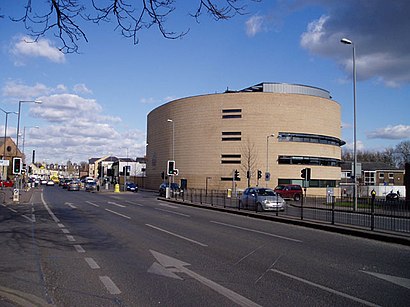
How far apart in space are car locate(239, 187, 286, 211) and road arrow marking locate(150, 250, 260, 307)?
1367 cm

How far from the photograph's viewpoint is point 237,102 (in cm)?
7744

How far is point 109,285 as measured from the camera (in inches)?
288

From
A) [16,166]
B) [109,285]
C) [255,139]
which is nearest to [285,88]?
[255,139]

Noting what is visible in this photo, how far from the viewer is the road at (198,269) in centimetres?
659

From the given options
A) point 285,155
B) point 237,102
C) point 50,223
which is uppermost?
point 237,102

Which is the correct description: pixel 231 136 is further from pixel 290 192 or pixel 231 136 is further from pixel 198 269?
pixel 198 269

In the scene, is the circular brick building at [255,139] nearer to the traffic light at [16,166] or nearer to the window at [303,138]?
the window at [303,138]

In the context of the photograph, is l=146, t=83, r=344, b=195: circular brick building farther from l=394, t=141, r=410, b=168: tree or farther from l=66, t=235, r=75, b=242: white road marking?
l=66, t=235, r=75, b=242: white road marking

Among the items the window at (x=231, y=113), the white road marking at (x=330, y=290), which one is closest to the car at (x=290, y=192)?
the window at (x=231, y=113)

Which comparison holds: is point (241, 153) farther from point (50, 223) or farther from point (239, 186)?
point (50, 223)

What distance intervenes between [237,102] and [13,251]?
68646mm

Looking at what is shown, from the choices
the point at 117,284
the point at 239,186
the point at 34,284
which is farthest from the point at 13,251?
the point at 239,186

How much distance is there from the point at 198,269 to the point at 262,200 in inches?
634

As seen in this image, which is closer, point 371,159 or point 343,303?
point 343,303
